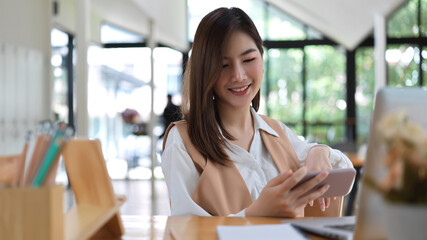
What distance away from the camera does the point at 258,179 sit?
1721 mm

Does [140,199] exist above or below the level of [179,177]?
below

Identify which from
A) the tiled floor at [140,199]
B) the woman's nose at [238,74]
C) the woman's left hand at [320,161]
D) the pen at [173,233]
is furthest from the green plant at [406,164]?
the tiled floor at [140,199]

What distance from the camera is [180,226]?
1283mm

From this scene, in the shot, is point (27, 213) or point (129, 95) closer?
point (27, 213)

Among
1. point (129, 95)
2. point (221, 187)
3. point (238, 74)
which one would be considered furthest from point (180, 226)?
point (129, 95)

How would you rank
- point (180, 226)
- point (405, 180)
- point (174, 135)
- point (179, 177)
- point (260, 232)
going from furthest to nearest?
point (174, 135)
point (179, 177)
point (180, 226)
point (260, 232)
point (405, 180)

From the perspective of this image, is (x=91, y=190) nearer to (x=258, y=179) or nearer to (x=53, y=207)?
(x=53, y=207)

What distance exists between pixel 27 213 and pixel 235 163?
998 millimetres

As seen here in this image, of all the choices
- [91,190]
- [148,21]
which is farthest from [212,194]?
[148,21]

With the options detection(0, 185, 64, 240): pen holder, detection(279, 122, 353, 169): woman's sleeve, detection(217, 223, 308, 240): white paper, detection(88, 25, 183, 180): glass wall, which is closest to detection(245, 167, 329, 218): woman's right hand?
detection(217, 223, 308, 240): white paper

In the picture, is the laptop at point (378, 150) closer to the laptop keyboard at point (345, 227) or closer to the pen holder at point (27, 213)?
the laptop keyboard at point (345, 227)

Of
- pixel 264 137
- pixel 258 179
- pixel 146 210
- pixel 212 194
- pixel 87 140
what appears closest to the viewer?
pixel 87 140

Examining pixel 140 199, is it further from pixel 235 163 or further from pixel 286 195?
pixel 286 195

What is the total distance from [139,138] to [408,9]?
242 inches
